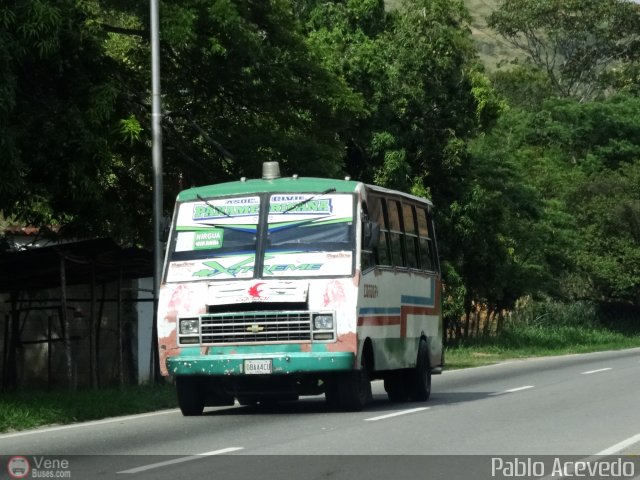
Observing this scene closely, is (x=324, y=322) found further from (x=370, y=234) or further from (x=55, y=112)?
(x=55, y=112)

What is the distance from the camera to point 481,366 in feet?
102

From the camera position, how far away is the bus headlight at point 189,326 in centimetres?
1591

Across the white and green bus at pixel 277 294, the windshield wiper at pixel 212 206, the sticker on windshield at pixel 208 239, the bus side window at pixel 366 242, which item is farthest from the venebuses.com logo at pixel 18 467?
the bus side window at pixel 366 242

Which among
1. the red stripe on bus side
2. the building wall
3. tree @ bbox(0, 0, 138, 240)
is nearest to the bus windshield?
the red stripe on bus side

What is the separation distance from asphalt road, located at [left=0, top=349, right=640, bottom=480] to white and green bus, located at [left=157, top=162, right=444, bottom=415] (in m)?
0.51

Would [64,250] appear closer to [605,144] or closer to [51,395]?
[51,395]

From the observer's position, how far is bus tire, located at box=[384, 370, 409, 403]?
19000 millimetres

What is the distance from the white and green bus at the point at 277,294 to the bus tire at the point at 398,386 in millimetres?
→ 1448

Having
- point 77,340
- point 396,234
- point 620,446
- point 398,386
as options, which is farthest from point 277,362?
point 77,340

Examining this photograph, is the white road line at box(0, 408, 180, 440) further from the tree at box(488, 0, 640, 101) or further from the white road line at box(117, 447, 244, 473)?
the tree at box(488, 0, 640, 101)

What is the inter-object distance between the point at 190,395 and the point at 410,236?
4365 millimetres

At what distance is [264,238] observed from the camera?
16281 millimetres

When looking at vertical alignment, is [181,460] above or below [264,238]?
below

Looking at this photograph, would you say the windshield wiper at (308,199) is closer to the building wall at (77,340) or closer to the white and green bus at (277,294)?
the white and green bus at (277,294)
